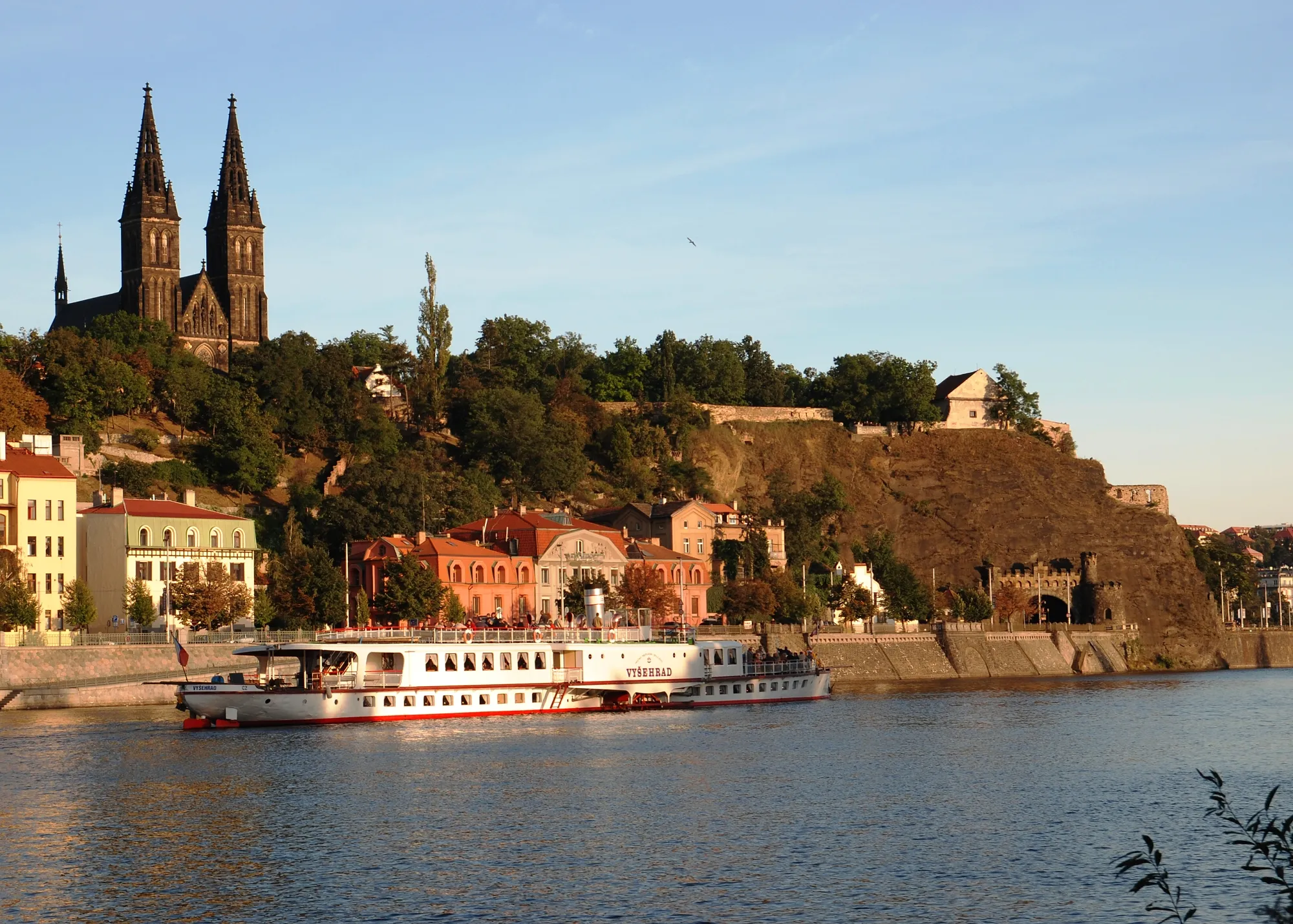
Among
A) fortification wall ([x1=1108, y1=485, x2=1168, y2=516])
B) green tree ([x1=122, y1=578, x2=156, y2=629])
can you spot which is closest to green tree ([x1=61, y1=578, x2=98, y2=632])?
green tree ([x1=122, y1=578, x2=156, y2=629])

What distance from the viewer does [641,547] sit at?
11575 centimetres

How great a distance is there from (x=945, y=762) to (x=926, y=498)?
9869 cm

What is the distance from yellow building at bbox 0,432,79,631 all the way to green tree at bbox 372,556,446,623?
680 inches

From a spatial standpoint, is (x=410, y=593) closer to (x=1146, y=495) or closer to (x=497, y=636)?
(x=497, y=636)

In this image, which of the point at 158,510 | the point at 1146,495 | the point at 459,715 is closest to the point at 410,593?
the point at 158,510

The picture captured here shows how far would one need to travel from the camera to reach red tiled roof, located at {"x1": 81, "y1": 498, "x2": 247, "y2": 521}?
88312 millimetres

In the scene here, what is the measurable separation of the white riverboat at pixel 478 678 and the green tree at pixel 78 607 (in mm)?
9239

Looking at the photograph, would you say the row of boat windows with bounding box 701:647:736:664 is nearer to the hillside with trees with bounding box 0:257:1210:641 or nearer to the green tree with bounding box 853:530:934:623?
the hillside with trees with bounding box 0:257:1210:641

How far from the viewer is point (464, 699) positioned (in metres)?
71.1

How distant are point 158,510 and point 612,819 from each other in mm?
55018

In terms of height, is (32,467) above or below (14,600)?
above

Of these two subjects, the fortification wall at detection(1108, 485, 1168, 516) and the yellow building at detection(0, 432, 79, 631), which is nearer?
the yellow building at detection(0, 432, 79, 631)

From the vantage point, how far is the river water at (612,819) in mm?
31969

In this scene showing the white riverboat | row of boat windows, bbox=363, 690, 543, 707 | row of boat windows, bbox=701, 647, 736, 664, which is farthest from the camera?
row of boat windows, bbox=701, 647, 736, 664
